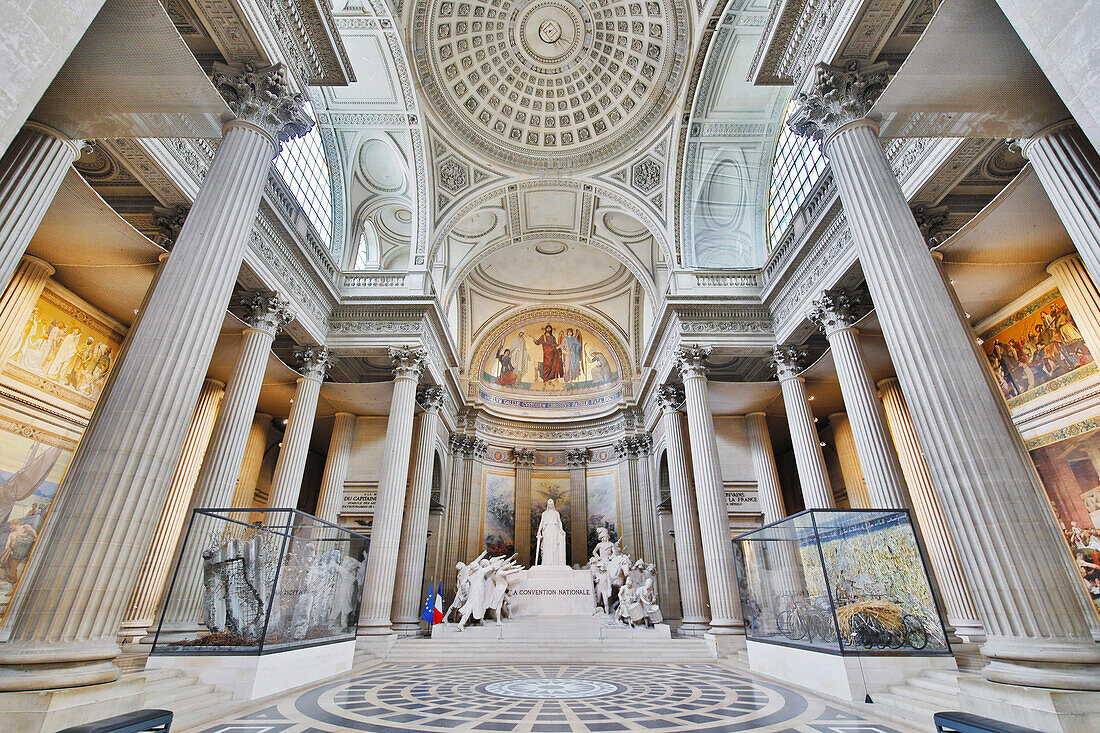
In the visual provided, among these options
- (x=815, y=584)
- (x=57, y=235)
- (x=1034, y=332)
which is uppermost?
(x=57, y=235)

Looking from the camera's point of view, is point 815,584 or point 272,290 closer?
point 815,584

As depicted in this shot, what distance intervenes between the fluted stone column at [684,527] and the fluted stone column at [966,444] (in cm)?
909

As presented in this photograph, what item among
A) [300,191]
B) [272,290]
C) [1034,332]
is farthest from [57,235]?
[1034,332]

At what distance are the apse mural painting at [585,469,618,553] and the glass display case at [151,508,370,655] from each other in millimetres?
15035

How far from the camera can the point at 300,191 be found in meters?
13.3

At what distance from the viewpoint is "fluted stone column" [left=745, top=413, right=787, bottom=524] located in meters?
14.9

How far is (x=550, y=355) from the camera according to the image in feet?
81.3

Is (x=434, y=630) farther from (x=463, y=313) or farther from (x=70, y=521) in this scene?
(x=463, y=313)

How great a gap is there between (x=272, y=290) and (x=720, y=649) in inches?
503

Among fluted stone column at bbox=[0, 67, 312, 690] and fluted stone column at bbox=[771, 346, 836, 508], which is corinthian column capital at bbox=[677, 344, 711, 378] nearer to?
fluted stone column at bbox=[771, 346, 836, 508]

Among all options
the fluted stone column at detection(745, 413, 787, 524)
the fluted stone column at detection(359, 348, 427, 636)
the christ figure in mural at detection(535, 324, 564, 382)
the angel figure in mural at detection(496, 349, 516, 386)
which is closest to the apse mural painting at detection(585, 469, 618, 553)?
the christ figure in mural at detection(535, 324, 564, 382)

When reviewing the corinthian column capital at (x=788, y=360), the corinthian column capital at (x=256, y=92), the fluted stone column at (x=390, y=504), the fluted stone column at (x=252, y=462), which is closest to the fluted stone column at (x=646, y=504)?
the corinthian column capital at (x=788, y=360)

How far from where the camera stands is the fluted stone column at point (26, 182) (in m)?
4.87

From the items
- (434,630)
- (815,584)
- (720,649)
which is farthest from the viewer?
(434,630)
